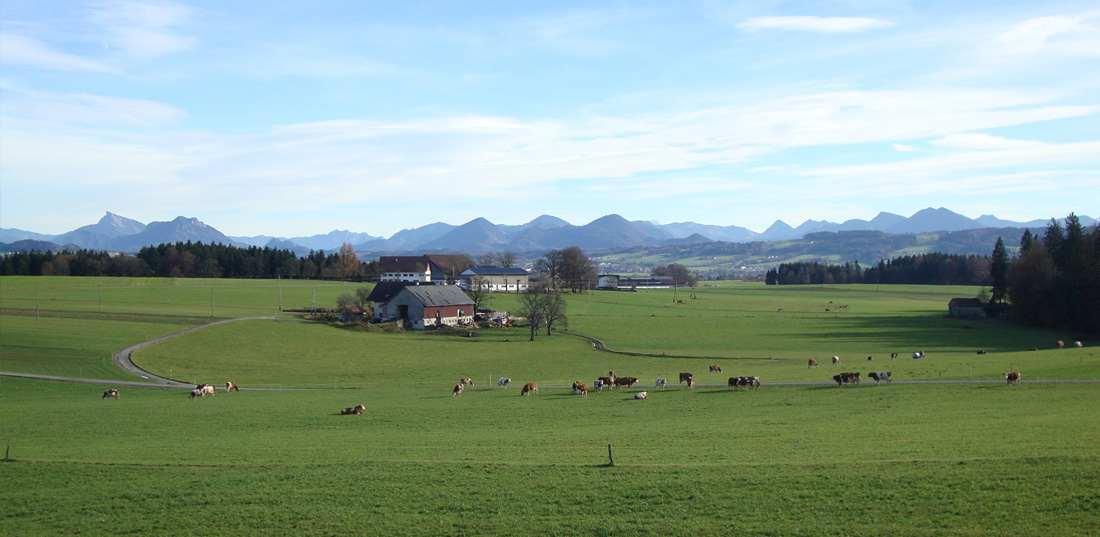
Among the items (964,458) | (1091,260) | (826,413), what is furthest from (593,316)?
(964,458)

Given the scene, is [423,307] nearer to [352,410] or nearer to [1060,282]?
[352,410]

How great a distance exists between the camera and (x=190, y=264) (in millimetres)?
147250

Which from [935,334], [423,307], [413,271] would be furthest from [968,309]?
[413,271]

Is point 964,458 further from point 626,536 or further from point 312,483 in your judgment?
point 312,483

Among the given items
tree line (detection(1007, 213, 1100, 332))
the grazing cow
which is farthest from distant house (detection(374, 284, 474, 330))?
tree line (detection(1007, 213, 1100, 332))

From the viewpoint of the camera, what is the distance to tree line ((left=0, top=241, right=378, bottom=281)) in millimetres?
138625

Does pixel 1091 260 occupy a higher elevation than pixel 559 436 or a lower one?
higher

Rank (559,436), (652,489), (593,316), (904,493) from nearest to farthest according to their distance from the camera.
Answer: (904,493) < (652,489) < (559,436) < (593,316)

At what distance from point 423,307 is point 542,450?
213 feet

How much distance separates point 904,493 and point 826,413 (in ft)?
41.8

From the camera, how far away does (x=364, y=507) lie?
48.6ft

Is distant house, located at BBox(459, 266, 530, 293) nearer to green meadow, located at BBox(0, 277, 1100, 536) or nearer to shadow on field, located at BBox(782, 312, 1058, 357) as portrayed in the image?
shadow on field, located at BBox(782, 312, 1058, 357)

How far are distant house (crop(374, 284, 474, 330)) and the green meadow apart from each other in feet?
91.9

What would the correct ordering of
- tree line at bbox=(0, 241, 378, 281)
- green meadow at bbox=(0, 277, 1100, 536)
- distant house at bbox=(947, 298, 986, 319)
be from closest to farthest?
green meadow at bbox=(0, 277, 1100, 536), distant house at bbox=(947, 298, 986, 319), tree line at bbox=(0, 241, 378, 281)
